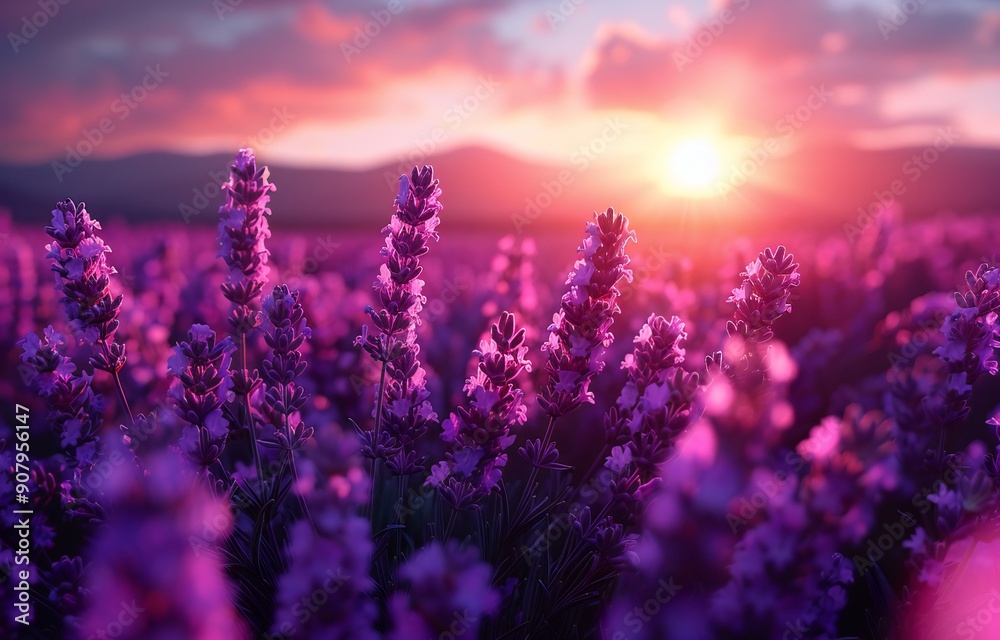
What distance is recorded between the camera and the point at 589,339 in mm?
1817

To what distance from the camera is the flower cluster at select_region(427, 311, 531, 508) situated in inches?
68.5

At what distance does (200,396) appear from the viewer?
6.08 ft

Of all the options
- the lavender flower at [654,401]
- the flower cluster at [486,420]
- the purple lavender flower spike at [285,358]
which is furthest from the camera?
the purple lavender flower spike at [285,358]

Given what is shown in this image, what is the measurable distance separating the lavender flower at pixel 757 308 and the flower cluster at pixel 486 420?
1.86ft

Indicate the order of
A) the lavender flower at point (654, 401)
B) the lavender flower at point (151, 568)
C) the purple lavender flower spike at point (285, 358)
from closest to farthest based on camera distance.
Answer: the lavender flower at point (151, 568) → the lavender flower at point (654, 401) → the purple lavender flower spike at point (285, 358)

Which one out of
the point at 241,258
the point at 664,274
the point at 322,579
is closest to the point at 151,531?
the point at 322,579

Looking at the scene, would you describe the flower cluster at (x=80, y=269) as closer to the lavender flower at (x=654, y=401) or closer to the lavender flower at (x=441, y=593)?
the lavender flower at (x=441, y=593)

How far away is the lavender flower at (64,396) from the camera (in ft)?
6.26

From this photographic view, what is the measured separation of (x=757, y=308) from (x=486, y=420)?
0.87m

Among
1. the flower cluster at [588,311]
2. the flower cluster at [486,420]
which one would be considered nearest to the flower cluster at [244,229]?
the flower cluster at [486,420]

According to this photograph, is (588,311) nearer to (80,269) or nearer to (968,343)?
(968,343)

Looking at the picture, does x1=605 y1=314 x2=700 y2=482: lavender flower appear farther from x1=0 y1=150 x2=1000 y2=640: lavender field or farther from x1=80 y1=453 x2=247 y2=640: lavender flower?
x1=80 y1=453 x2=247 y2=640: lavender flower

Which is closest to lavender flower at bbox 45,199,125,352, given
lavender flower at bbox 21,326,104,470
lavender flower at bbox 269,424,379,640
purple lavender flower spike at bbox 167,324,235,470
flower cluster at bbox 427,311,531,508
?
lavender flower at bbox 21,326,104,470

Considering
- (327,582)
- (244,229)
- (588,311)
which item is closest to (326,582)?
(327,582)
